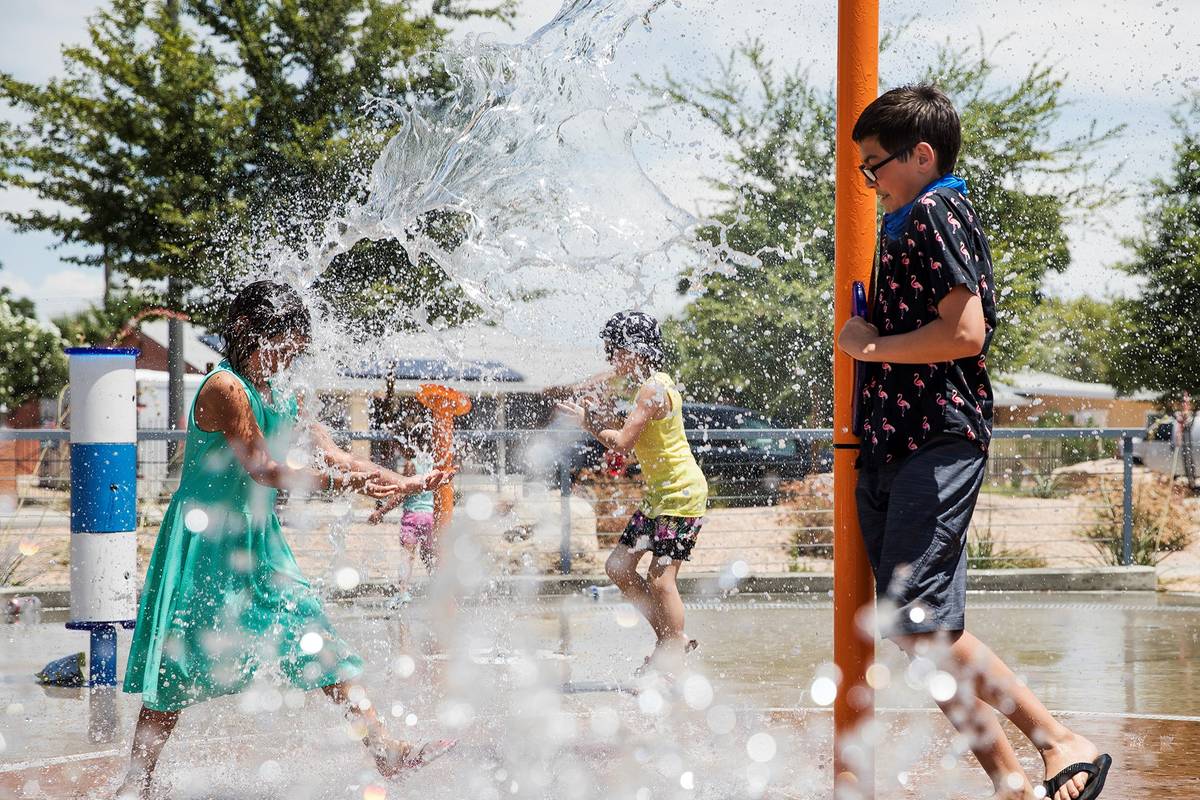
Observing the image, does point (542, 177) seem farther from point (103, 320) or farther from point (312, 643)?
point (103, 320)

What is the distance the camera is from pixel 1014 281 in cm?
1789

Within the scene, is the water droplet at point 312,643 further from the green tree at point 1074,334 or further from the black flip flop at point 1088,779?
the green tree at point 1074,334

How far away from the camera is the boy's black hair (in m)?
2.99

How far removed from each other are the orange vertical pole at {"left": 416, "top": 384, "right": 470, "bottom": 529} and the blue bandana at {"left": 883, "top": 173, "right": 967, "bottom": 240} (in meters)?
3.64

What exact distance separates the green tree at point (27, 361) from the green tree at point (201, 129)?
14741mm

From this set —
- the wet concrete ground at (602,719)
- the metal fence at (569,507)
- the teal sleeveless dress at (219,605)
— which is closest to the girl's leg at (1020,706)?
the wet concrete ground at (602,719)

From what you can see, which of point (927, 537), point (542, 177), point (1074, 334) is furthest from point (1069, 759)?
point (1074, 334)

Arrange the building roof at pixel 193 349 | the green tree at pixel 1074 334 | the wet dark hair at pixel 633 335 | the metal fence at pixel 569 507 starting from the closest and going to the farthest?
the wet dark hair at pixel 633 335 → the metal fence at pixel 569 507 → the green tree at pixel 1074 334 → the building roof at pixel 193 349

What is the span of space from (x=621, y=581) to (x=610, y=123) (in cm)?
208

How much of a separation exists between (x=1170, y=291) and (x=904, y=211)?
20371mm

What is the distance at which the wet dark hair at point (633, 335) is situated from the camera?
5.70m

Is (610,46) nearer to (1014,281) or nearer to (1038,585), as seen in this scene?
(1038,585)

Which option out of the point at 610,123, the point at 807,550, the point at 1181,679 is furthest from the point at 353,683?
the point at 807,550

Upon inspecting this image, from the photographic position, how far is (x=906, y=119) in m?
2.99
